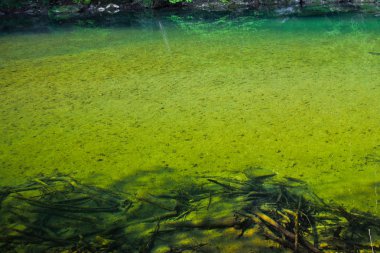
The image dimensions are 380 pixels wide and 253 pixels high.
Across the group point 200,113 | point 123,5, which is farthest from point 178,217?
point 123,5

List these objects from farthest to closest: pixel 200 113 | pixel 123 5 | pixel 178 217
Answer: pixel 123 5, pixel 200 113, pixel 178 217

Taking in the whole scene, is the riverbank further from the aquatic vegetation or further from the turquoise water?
the aquatic vegetation

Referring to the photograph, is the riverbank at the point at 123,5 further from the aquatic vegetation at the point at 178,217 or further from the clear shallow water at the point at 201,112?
the aquatic vegetation at the point at 178,217

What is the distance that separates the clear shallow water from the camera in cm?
204

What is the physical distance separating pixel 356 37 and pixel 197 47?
8.30ft

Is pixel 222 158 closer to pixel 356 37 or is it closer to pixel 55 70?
pixel 55 70

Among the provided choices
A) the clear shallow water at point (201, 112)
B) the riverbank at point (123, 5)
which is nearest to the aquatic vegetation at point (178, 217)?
the clear shallow water at point (201, 112)

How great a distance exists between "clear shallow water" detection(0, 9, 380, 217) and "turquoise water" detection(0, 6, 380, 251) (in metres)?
0.01

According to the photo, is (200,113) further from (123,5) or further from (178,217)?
(123,5)

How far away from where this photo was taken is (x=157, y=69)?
4215 millimetres

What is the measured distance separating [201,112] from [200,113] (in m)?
0.02

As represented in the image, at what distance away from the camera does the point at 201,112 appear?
2.81 metres

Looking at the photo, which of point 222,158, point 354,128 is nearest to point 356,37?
point 354,128

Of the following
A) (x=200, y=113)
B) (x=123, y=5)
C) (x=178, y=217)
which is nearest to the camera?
(x=178, y=217)
